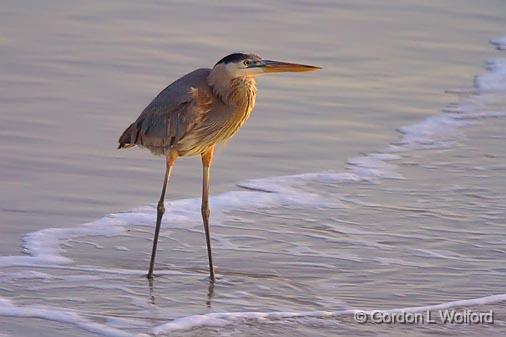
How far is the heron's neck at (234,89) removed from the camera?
316 inches

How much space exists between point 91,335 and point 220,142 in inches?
78.3

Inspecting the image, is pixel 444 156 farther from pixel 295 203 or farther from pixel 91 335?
pixel 91 335

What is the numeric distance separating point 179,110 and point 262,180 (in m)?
1.43

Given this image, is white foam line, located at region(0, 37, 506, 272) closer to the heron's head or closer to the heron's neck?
the heron's neck

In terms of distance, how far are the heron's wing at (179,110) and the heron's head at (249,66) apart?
0.23 meters

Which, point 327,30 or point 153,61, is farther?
point 327,30

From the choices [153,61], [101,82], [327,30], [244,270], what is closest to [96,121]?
[101,82]

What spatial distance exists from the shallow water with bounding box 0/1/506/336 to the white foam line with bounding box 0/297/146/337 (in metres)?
0.01

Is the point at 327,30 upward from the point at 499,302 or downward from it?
upward

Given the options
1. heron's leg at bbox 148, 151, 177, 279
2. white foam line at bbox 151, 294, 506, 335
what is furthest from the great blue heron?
white foam line at bbox 151, 294, 506, 335

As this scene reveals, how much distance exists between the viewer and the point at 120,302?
714 centimetres

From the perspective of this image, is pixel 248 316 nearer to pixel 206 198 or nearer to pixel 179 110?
pixel 206 198

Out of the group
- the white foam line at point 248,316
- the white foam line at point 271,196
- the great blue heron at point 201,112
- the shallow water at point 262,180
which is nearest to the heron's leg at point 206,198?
the great blue heron at point 201,112

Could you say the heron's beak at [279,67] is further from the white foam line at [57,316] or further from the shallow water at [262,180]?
the white foam line at [57,316]
